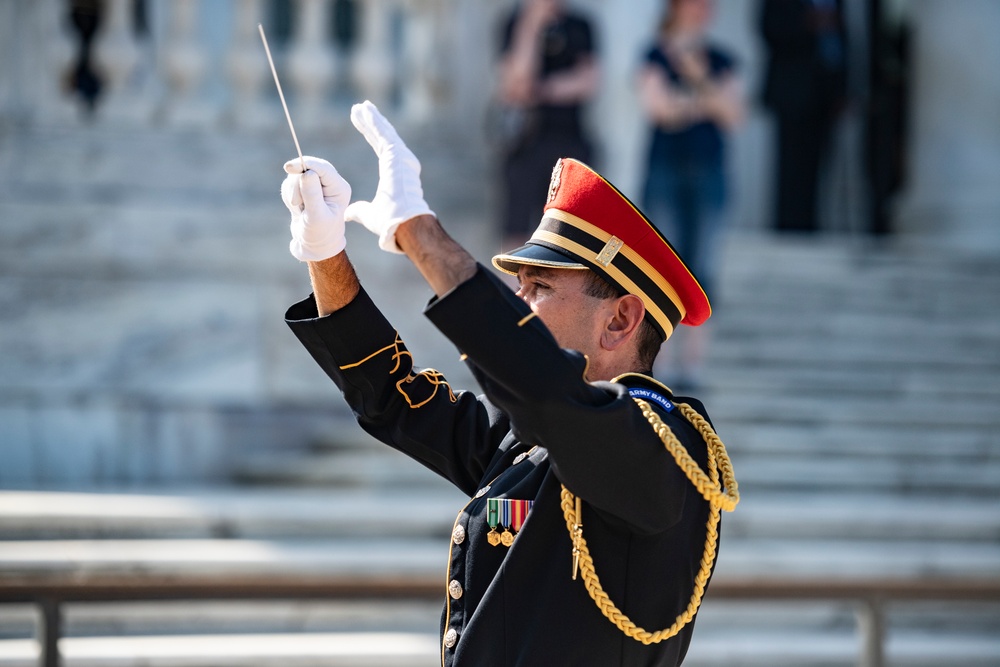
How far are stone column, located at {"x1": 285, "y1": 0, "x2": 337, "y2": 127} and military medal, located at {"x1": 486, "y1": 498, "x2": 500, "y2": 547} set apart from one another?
5326 mm

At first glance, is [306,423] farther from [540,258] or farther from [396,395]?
[540,258]

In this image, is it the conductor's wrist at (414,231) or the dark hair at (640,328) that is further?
the dark hair at (640,328)

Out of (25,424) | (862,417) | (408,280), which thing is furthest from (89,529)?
(862,417)

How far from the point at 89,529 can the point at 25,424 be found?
3.15ft

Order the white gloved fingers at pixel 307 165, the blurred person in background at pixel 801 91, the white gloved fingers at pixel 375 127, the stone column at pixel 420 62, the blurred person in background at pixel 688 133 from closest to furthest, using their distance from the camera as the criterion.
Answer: the white gloved fingers at pixel 375 127 < the white gloved fingers at pixel 307 165 < the blurred person in background at pixel 688 133 < the stone column at pixel 420 62 < the blurred person in background at pixel 801 91

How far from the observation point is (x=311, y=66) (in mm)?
7066

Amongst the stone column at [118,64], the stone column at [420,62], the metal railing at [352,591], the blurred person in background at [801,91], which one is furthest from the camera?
the blurred person in background at [801,91]

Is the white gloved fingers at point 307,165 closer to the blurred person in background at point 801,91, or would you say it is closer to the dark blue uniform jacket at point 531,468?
the dark blue uniform jacket at point 531,468

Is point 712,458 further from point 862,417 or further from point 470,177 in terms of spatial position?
point 470,177

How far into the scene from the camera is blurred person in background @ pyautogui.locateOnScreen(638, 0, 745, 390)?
6211mm

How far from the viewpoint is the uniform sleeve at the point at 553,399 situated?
177 centimetres

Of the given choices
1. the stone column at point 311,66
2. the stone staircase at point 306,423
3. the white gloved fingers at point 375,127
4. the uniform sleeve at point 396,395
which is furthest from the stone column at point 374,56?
the white gloved fingers at point 375,127

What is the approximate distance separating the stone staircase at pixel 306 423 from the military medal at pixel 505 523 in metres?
2.10

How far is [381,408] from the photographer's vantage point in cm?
229
